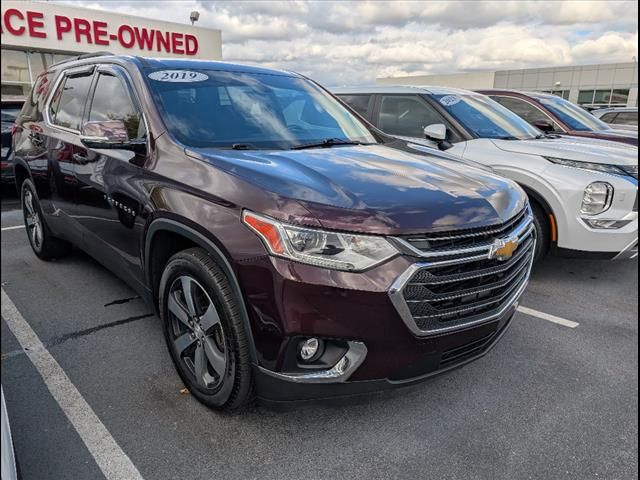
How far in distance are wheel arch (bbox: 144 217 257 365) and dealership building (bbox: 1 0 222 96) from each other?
56.6 ft

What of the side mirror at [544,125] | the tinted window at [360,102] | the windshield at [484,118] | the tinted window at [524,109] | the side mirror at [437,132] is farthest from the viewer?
the tinted window at [524,109]

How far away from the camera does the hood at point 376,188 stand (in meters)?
2.14

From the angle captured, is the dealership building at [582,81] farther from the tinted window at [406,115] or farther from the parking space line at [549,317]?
the parking space line at [549,317]

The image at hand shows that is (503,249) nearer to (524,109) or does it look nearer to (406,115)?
(406,115)

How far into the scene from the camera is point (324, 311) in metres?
2.05

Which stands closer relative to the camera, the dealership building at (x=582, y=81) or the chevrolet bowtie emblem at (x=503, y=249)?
the chevrolet bowtie emblem at (x=503, y=249)

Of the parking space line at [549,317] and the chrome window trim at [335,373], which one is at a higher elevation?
the chrome window trim at [335,373]

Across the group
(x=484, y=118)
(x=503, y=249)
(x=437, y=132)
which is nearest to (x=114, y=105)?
(x=503, y=249)

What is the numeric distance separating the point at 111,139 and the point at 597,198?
385 centimetres

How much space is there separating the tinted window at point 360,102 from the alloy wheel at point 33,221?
3.80m

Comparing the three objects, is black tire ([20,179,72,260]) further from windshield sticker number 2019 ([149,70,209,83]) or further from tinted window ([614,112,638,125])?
tinted window ([614,112,638,125])

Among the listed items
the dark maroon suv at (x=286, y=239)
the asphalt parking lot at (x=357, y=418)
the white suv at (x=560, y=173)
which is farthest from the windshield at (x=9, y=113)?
the white suv at (x=560, y=173)

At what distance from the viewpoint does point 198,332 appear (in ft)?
8.44

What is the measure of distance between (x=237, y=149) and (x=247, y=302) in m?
0.98
